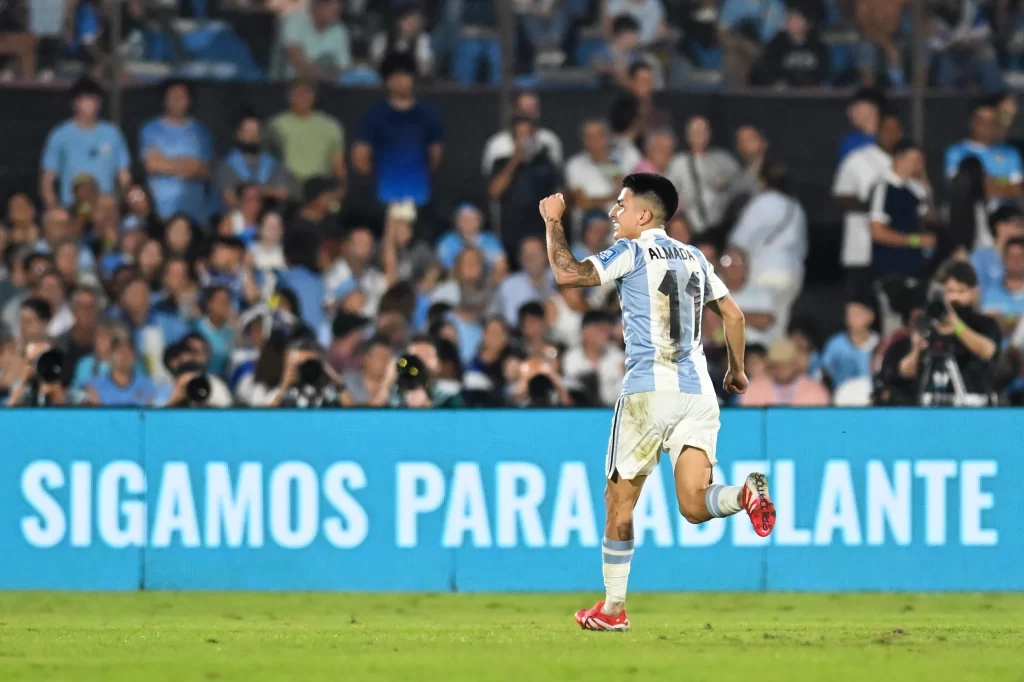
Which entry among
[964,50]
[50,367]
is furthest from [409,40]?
[50,367]

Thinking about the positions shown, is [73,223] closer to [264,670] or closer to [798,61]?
[798,61]

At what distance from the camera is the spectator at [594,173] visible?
16859 mm

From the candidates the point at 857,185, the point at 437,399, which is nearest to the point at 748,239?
the point at 857,185

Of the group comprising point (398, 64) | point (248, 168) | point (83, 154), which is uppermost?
point (398, 64)

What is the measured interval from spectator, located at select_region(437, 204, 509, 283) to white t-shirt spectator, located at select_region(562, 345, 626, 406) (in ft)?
5.50

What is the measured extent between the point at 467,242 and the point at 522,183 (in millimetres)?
813

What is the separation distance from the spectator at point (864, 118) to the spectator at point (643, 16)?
2.03m

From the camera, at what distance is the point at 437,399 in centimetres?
1323

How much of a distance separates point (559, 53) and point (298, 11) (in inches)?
98.7

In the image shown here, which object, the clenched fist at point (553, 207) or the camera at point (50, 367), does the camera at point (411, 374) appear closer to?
the camera at point (50, 367)

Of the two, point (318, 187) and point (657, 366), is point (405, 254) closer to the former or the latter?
point (318, 187)

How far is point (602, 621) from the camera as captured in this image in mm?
9312

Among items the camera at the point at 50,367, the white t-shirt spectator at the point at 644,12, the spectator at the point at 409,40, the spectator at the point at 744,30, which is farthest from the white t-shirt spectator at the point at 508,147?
the camera at the point at 50,367

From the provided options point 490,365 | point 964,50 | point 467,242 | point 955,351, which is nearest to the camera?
point 955,351
